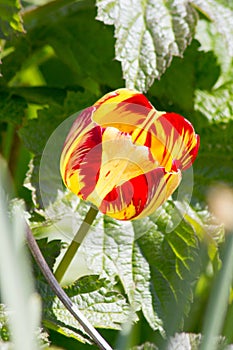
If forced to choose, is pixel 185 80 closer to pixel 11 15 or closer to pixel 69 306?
pixel 11 15

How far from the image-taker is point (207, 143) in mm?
1166

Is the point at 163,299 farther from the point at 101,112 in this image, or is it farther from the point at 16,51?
the point at 16,51

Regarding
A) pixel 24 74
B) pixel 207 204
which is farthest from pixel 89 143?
pixel 24 74

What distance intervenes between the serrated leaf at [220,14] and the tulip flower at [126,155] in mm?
308

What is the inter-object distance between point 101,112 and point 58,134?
0.70 feet

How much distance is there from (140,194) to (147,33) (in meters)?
0.32

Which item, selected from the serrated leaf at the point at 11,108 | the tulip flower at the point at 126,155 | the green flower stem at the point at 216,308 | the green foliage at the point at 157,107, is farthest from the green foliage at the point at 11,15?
the green flower stem at the point at 216,308

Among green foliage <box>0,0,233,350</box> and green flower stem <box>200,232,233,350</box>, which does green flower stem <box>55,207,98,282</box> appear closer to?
green foliage <box>0,0,233,350</box>

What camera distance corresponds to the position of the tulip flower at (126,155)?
2.42 ft

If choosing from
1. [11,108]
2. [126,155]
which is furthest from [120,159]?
[11,108]

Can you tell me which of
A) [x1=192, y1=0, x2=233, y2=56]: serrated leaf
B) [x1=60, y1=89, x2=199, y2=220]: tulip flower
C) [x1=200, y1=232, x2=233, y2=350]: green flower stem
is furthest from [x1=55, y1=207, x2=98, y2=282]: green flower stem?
[x1=192, y1=0, x2=233, y2=56]: serrated leaf

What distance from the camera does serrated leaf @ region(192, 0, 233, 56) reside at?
1.05m

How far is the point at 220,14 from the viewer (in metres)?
1.06

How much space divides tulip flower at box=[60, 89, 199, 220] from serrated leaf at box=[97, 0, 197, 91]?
16 centimetres
